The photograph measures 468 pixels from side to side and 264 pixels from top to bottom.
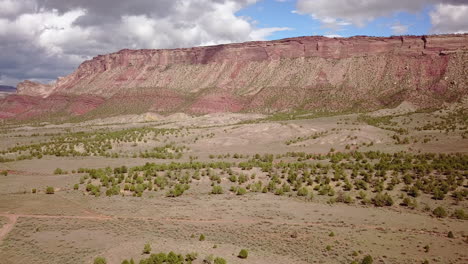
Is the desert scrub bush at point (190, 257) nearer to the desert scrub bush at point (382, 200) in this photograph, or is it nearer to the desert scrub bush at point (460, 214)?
the desert scrub bush at point (382, 200)

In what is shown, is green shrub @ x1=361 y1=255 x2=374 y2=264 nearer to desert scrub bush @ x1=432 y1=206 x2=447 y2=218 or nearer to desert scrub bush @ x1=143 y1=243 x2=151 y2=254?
desert scrub bush @ x1=432 y1=206 x2=447 y2=218

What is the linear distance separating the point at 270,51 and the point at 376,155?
84.8 metres

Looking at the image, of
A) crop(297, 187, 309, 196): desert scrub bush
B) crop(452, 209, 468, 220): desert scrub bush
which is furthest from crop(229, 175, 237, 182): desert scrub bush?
crop(452, 209, 468, 220): desert scrub bush

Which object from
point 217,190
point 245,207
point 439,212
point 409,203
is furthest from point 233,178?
point 439,212

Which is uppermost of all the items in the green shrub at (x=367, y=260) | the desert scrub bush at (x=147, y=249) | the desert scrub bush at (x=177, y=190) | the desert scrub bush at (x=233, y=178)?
the desert scrub bush at (x=233, y=178)

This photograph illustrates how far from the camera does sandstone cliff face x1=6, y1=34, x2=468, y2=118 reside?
84.6 meters

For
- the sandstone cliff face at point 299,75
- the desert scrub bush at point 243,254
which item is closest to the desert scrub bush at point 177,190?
the desert scrub bush at point 243,254

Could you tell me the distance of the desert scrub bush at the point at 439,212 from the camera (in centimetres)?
1806

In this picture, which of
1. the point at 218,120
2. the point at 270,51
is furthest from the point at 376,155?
the point at 270,51

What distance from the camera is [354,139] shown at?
4369 cm

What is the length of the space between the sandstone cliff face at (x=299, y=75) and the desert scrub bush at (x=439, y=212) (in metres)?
65.0

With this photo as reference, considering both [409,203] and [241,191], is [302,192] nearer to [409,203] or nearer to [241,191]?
[241,191]

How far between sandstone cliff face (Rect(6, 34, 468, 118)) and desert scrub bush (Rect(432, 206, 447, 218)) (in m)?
65.0

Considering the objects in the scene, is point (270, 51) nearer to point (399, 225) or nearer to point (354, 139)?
point (354, 139)
